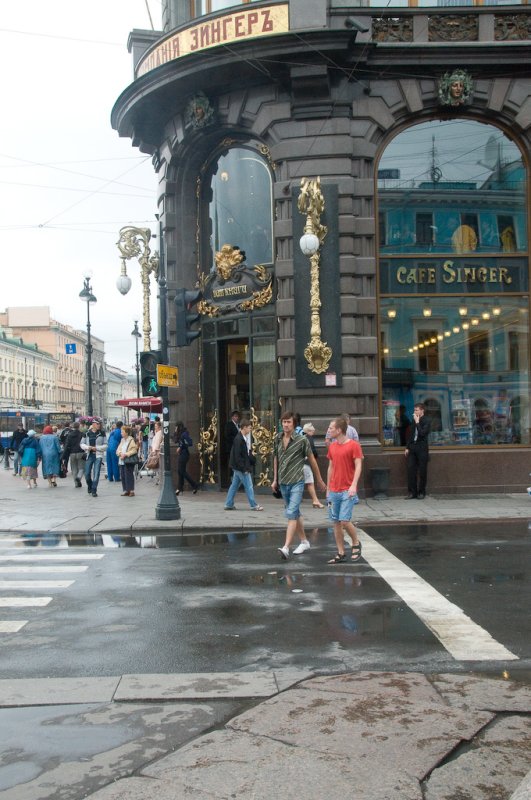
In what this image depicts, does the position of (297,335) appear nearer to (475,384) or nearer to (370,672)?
(475,384)

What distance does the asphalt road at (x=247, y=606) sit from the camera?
22.5 feet

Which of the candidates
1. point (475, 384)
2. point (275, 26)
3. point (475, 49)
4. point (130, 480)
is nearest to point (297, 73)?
point (275, 26)

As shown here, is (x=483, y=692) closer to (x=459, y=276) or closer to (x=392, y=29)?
(x=459, y=276)

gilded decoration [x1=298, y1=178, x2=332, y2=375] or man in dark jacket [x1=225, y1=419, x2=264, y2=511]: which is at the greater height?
gilded decoration [x1=298, y1=178, x2=332, y2=375]

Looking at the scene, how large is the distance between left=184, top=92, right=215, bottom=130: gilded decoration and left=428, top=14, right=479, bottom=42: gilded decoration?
17.0 feet

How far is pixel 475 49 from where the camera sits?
18594 mm

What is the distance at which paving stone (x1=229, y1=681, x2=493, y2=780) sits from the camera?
4840 mm

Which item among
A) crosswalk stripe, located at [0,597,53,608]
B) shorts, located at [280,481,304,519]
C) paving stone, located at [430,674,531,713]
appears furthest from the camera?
shorts, located at [280,481,304,519]

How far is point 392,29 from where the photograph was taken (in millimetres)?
18812

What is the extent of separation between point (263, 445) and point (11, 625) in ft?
39.8

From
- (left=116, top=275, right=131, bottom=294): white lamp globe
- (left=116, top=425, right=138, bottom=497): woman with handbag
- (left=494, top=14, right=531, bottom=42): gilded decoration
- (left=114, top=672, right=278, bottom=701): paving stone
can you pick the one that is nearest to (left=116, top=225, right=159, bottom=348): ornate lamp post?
(left=116, top=275, right=131, bottom=294): white lamp globe

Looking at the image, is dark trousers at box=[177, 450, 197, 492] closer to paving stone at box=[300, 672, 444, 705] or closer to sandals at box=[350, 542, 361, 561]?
sandals at box=[350, 542, 361, 561]

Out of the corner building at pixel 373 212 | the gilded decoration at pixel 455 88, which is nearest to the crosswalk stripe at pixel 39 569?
the corner building at pixel 373 212

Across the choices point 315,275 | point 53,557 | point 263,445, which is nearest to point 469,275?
point 315,275
